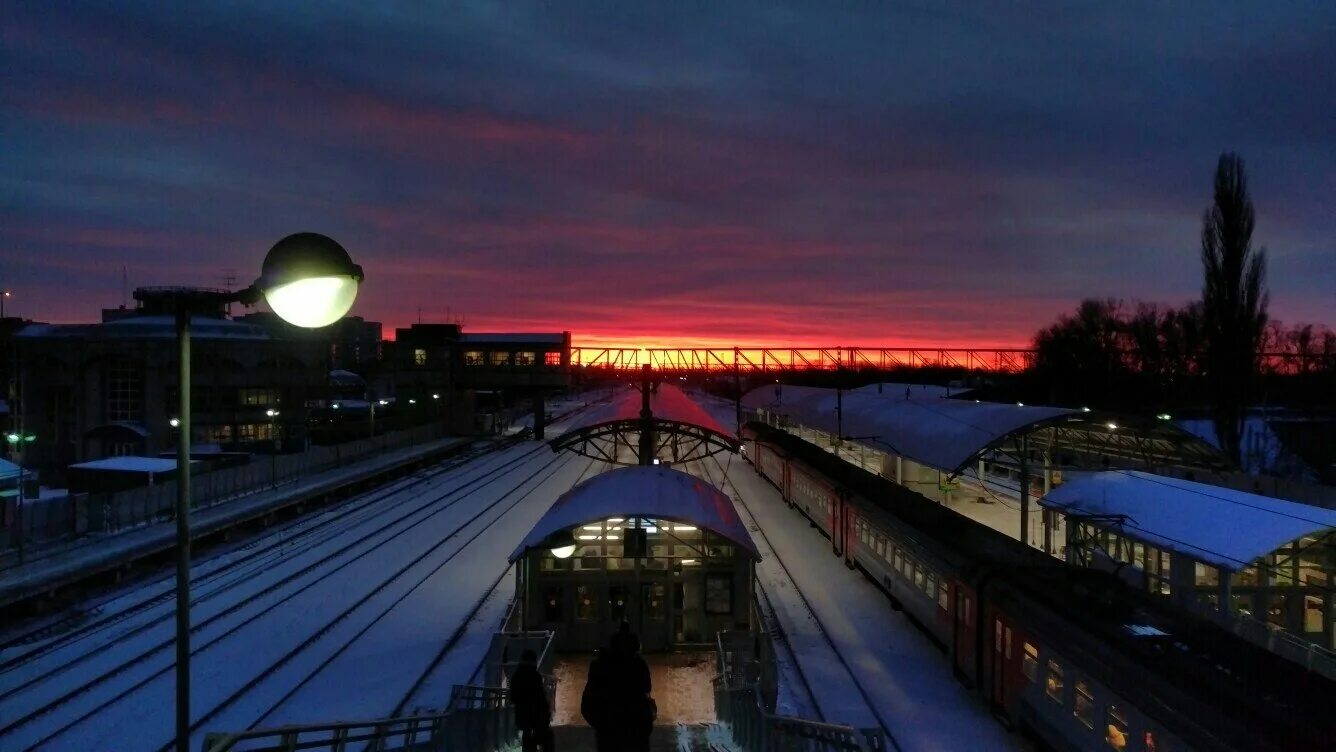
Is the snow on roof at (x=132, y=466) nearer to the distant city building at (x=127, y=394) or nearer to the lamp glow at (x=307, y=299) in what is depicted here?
the distant city building at (x=127, y=394)

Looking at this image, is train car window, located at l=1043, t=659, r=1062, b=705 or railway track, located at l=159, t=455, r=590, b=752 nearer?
train car window, located at l=1043, t=659, r=1062, b=705

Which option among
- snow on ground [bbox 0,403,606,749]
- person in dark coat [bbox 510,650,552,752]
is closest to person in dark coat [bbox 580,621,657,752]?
person in dark coat [bbox 510,650,552,752]

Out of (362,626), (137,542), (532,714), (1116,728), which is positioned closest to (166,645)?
(362,626)

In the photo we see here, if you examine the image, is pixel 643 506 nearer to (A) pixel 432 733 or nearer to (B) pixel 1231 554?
(A) pixel 432 733

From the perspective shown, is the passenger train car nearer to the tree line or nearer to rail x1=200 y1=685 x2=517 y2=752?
rail x1=200 y1=685 x2=517 y2=752

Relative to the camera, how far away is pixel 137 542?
2216 centimetres

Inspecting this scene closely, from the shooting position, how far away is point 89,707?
1315cm

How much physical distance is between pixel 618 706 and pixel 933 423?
844 inches

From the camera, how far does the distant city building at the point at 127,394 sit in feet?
125

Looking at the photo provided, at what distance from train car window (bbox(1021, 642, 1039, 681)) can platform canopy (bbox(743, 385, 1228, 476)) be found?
9736 mm

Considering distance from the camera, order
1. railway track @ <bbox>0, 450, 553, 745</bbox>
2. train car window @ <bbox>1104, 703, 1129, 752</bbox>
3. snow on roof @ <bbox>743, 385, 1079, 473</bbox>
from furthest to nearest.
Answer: snow on roof @ <bbox>743, 385, 1079, 473</bbox> < railway track @ <bbox>0, 450, 553, 745</bbox> < train car window @ <bbox>1104, 703, 1129, 752</bbox>

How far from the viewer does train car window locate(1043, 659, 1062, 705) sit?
10.4 m

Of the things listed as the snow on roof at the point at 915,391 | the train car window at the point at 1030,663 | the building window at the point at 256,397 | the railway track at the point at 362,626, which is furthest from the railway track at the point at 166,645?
the snow on roof at the point at 915,391

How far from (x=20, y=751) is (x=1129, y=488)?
19.2 metres
